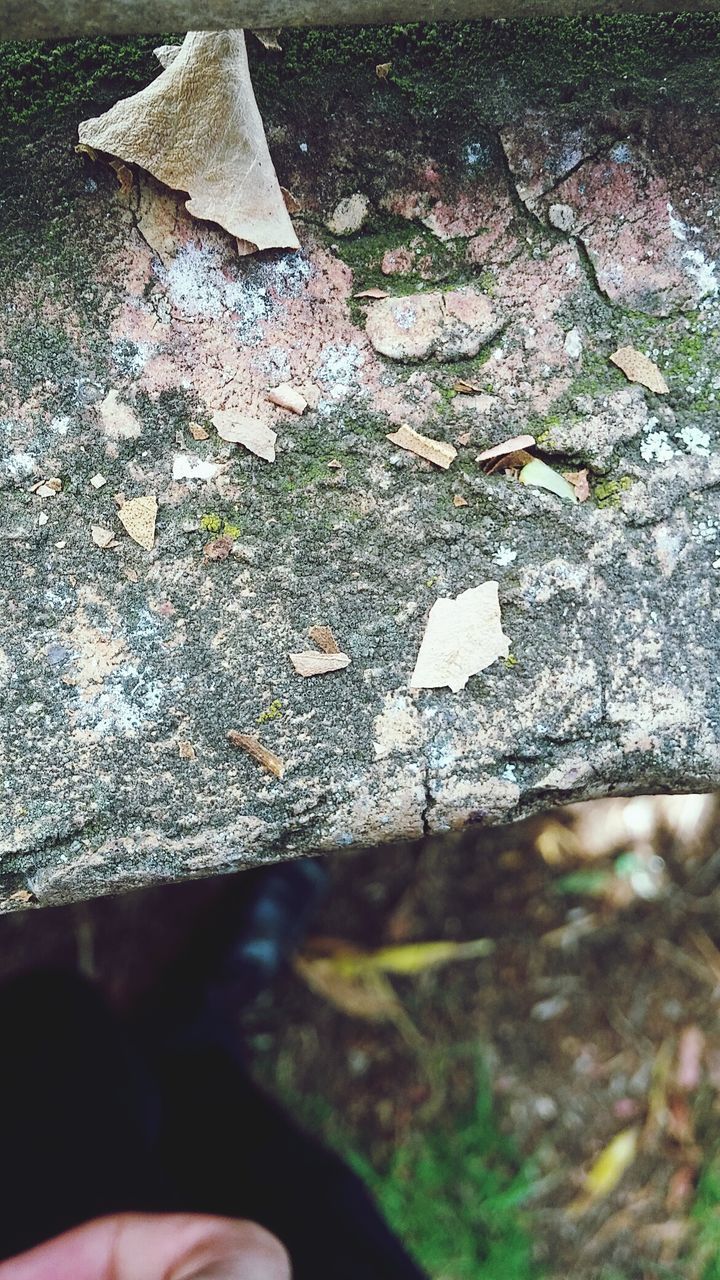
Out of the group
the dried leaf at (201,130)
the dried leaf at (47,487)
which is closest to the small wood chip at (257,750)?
the dried leaf at (47,487)

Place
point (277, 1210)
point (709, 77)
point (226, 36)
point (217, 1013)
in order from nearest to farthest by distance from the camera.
A: point (226, 36), point (709, 77), point (277, 1210), point (217, 1013)

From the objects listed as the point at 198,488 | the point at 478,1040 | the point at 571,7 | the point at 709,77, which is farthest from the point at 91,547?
the point at 478,1040

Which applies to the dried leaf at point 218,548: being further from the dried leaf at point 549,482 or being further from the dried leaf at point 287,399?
the dried leaf at point 549,482

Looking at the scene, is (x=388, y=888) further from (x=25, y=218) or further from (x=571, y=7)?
(x=571, y=7)

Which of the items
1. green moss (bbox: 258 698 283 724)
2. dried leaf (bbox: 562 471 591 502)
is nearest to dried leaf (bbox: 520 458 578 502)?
dried leaf (bbox: 562 471 591 502)

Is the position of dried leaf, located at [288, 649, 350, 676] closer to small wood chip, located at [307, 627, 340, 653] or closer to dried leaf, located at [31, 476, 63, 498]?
small wood chip, located at [307, 627, 340, 653]

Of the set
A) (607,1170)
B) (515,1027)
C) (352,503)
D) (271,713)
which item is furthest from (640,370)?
(607,1170)

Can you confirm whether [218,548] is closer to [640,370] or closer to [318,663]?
[318,663]
